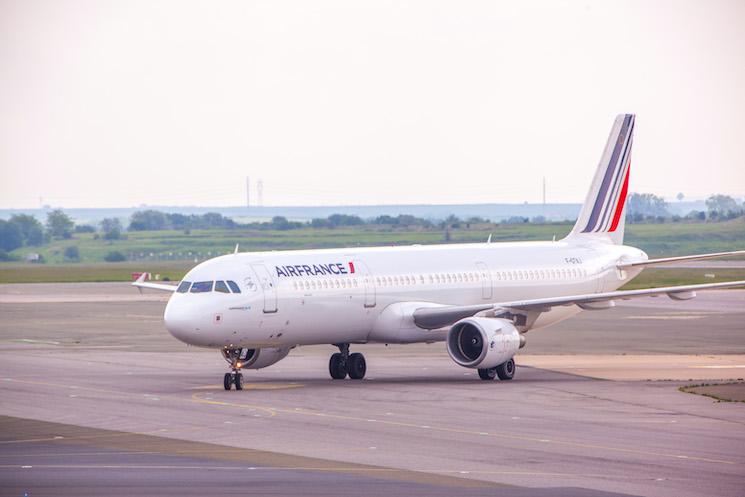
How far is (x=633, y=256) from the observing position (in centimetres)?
5259

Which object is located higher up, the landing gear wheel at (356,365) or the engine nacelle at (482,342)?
the engine nacelle at (482,342)

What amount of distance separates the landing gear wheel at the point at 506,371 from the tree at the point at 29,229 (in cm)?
15920

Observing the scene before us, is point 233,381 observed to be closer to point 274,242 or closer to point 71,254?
point 274,242

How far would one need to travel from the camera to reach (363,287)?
43.1 m

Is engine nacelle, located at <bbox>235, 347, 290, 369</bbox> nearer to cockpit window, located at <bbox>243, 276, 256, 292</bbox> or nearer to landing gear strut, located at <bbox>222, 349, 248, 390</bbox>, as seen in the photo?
landing gear strut, located at <bbox>222, 349, 248, 390</bbox>

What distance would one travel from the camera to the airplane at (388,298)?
39.8 m

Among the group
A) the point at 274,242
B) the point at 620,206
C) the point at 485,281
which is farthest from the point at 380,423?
the point at 274,242

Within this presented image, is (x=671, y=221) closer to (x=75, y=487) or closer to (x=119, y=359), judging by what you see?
(x=119, y=359)

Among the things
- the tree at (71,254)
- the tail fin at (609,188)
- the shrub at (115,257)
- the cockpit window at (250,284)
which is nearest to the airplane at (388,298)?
the cockpit window at (250,284)

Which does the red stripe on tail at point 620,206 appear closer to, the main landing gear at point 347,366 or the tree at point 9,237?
the main landing gear at point 347,366

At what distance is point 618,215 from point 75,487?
33.3 meters

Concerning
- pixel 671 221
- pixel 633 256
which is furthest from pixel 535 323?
pixel 671 221

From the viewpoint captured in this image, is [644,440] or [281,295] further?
[281,295]

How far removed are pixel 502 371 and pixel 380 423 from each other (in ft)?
35.2
